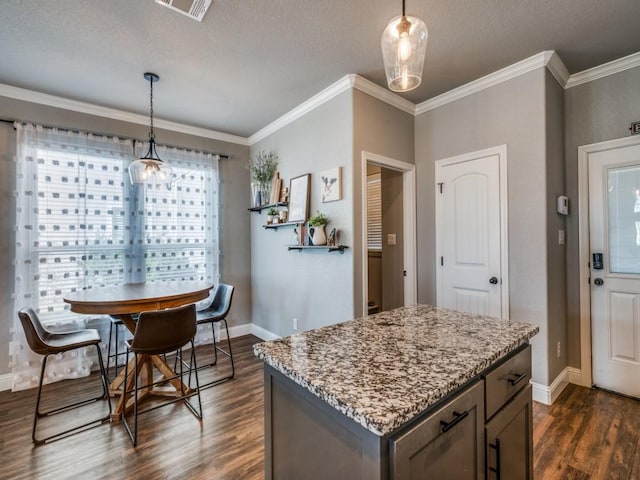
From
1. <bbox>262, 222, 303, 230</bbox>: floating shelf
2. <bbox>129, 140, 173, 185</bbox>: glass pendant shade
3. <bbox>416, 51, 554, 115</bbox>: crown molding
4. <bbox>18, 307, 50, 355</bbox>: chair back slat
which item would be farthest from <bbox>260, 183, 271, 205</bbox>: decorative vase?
<bbox>18, 307, 50, 355</bbox>: chair back slat

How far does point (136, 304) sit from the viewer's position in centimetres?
223

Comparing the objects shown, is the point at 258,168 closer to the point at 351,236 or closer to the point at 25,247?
the point at 351,236

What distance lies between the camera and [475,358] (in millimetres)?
1049

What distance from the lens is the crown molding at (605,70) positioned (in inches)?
96.0

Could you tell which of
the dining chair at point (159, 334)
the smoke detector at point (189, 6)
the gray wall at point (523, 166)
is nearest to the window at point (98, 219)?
the dining chair at point (159, 334)

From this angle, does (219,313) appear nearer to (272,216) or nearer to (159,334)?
(159,334)

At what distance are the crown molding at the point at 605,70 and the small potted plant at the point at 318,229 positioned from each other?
2486mm


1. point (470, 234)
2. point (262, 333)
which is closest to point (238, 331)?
point (262, 333)

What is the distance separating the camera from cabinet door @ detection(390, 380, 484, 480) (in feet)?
2.50

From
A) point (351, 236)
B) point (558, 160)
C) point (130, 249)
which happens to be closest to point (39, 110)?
point (130, 249)

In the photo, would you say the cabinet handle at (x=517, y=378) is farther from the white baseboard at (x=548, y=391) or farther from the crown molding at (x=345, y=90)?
the crown molding at (x=345, y=90)

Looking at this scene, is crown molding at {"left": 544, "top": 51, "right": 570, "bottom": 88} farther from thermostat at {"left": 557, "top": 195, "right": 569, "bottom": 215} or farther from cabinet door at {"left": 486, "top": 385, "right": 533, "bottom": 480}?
cabinet door at {"left": 486, "top": 385, "right": 533, "bottom": 480}

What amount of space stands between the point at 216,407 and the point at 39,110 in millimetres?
3245

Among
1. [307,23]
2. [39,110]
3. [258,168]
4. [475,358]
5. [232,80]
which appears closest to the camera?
[475,358]
